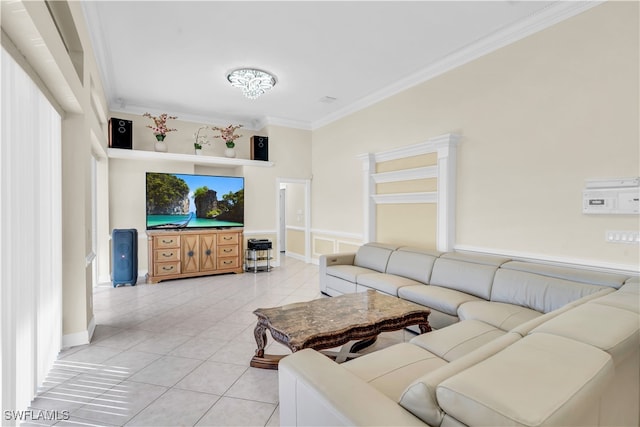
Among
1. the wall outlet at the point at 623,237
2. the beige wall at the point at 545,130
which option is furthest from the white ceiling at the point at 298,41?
the wall outlet at the point at 623,237

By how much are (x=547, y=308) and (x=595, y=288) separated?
37 cm

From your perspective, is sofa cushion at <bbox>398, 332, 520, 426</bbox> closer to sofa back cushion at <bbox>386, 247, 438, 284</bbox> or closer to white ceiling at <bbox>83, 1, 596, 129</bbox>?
sofa back cushion at <bbox>386, 247, 438, 284</bbox>

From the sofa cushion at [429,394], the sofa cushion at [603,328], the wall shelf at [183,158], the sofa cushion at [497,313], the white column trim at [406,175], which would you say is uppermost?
the wall shelf at [183,158]

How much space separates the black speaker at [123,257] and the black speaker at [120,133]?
1521 mm

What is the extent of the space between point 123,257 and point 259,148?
324 centimetres

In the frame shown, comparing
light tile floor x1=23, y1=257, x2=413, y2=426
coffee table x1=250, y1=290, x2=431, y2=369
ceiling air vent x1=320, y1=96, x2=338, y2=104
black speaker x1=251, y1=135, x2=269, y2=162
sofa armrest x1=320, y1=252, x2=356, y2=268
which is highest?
ceiling air vent x1=320, y1=96, x2=338, y2=104

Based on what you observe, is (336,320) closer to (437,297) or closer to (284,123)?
(437,297)

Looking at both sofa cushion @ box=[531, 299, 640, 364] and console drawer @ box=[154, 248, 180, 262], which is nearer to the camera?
sofa cushion @ box=[531, 299, 640, 364]

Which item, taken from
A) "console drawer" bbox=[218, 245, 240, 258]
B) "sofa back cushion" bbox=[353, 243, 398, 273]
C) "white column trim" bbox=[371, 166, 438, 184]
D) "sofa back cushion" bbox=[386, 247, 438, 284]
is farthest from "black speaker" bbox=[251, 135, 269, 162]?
"sofa back cushion" bbox=[386, 247, 438, 284]

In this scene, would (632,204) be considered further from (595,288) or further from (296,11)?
(296,11)

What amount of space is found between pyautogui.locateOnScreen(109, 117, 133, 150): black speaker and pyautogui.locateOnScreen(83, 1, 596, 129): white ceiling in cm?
45

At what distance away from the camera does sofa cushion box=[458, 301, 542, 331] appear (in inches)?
94.7

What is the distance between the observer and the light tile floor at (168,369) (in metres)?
2.04

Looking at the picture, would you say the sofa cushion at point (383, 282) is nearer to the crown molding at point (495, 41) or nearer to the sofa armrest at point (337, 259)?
the sofa armrest at point (337, 259)
